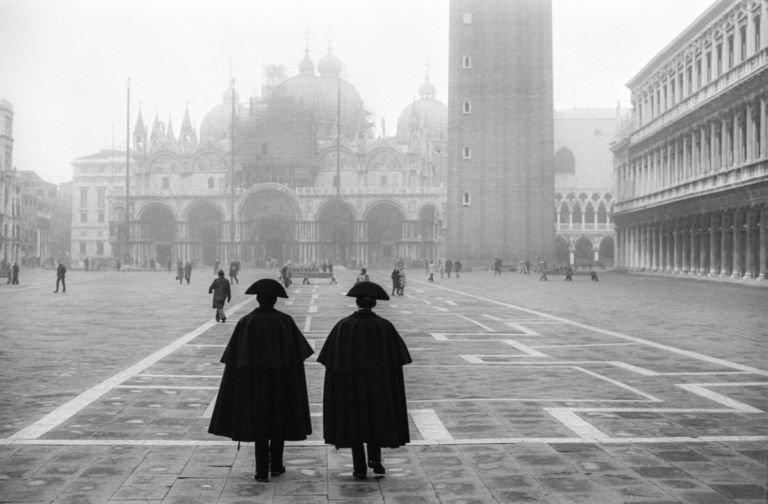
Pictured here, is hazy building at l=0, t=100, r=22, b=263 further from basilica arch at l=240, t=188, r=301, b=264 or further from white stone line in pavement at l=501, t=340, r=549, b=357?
white stone line in pavement at l=501, t=340, r=549, b=357

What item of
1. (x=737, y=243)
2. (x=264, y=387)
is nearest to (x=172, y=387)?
(x=264, y=387)

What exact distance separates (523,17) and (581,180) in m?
35.3

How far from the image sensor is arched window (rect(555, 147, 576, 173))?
9931 centimetres

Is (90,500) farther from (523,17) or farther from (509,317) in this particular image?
(523,17)

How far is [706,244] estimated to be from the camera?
44.7 metres

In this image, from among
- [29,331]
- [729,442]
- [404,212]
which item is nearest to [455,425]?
[729,442]

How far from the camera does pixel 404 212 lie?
299ft

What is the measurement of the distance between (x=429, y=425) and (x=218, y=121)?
10680cm

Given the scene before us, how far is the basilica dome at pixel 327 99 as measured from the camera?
102m

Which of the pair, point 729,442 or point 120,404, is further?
point 120,404

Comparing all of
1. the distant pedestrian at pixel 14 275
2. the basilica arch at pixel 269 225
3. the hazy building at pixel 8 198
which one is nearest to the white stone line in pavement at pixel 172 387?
the distant pedestrian at pixel 14 275

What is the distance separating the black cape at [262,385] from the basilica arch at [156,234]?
90.7 meters

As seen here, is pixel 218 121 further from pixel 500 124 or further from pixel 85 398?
pixel 85 398

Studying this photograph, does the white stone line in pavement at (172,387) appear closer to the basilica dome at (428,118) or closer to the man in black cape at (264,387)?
the man in black cape at (264,387)
